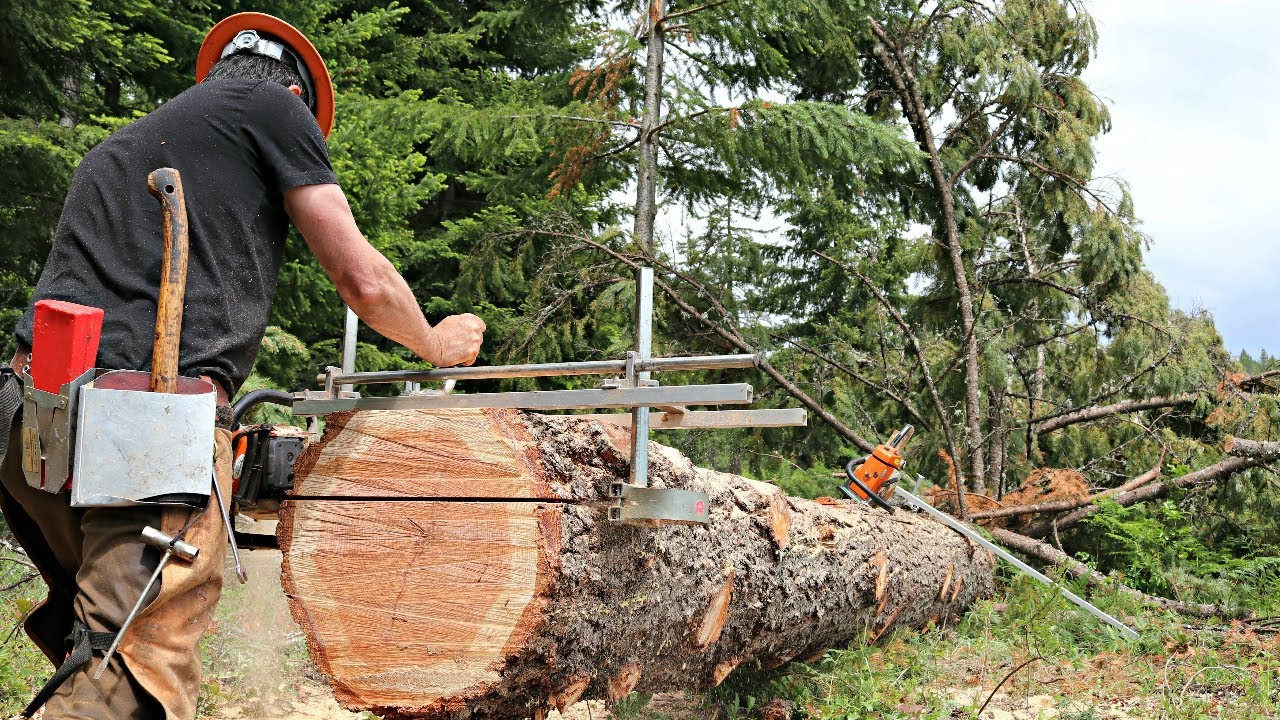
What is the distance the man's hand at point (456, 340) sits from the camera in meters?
2.60

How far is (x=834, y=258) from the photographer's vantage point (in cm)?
945

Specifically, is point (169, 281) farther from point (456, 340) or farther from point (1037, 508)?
point (1037, 508)

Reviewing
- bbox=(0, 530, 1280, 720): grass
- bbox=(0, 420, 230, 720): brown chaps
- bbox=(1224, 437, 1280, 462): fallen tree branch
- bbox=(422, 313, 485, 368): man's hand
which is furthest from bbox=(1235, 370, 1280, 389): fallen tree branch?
bbox=(0, 420, 230, 720): brown chaps

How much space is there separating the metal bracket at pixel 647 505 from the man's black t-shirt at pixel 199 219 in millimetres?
987

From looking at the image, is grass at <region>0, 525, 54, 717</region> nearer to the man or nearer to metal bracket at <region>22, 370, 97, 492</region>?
metal bracket at <region>22, 370, 97, 492</region>

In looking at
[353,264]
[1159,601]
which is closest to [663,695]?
[1159,601]

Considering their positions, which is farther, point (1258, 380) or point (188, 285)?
point (1258, 380)

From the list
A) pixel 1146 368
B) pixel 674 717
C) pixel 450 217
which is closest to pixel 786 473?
pixel 1146 368

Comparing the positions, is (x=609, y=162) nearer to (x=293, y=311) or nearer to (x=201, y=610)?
(x=293, y=311)

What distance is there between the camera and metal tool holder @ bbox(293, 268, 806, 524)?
243cm

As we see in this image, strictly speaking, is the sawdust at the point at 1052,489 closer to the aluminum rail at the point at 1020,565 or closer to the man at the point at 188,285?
the aluminum rail at the point at 1020,565

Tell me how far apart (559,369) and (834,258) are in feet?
23.6

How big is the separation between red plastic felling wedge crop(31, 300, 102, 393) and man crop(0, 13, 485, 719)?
8cm

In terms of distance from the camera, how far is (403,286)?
2453mm
